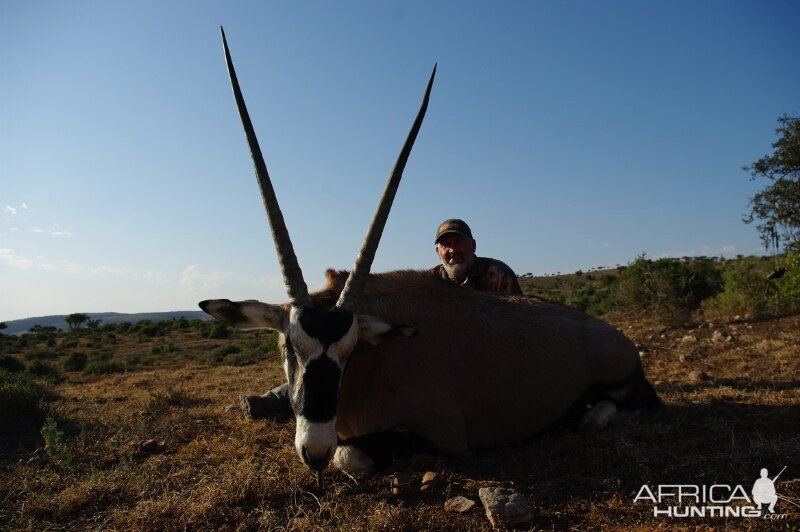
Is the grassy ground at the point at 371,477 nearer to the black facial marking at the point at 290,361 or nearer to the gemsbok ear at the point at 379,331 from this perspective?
the black facial marking at the point at 290,361

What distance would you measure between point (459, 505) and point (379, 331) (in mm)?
1471

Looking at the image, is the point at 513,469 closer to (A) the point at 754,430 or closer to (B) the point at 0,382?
(A) the point at 754,430

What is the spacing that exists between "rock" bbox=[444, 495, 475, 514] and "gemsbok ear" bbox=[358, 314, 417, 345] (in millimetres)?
1359

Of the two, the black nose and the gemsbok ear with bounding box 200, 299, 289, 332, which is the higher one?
the gemsbok ear with bounding box 200, 299, 289, 332

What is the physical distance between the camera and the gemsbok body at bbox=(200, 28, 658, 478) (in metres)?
3.82

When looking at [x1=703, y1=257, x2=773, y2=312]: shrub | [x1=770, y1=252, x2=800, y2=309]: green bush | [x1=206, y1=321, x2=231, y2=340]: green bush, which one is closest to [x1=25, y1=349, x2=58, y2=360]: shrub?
[x1=206, y1=321, x2=231, y2=340]: green bush

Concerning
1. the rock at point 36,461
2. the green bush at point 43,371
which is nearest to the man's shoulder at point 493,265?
the rock at point 36,461

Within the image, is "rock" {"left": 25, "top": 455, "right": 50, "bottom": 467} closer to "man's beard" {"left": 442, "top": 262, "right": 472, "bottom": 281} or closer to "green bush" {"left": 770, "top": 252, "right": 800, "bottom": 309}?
"man's beard" {"left": 442, "top": 262, "right": 472, "bottom": 281}

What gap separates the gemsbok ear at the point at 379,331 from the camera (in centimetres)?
423

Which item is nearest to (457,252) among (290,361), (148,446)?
(290,361)

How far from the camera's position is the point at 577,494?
11.5ft

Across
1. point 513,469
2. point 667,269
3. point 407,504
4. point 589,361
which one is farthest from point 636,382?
point 667,269

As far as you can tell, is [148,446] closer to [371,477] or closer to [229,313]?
[229,313]

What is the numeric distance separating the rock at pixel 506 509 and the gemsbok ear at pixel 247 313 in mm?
2095
